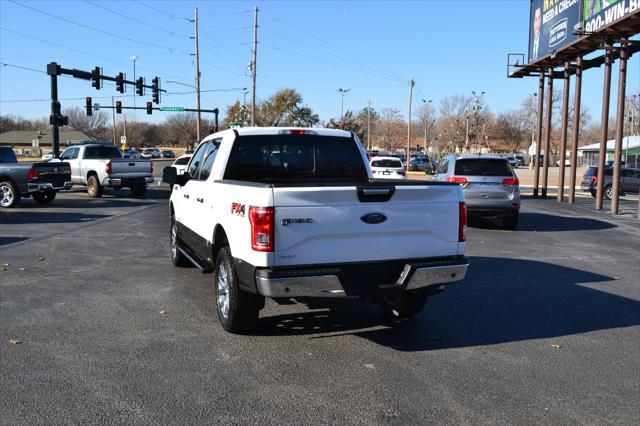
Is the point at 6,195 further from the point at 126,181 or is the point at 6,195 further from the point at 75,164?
the point at 75,164

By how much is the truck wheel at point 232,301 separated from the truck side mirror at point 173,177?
217cm

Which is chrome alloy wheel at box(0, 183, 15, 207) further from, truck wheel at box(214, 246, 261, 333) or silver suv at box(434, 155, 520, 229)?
truck wheel at box(214, 246, 261, 333)

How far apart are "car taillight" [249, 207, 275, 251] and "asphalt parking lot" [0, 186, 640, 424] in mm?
1036

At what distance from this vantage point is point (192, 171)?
8.35m

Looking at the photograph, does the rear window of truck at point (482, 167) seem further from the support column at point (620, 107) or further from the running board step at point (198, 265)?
the running board step at point (198, 265)

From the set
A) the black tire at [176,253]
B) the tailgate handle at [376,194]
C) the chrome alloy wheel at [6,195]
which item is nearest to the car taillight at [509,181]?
the black tire at [176,253]

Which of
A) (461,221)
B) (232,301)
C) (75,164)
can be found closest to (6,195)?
(75,164)

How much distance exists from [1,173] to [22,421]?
51.9 ft

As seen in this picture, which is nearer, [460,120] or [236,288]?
[236,288]

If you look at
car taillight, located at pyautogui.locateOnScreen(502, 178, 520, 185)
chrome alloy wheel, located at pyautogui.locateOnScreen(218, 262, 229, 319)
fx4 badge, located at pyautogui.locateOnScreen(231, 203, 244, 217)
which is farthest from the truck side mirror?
car taillight, located at pyautogui.locateOnScreen(502, 178, 520, 185)

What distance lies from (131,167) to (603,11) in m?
16.9

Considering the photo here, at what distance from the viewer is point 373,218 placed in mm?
5309

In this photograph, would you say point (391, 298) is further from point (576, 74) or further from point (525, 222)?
point (576, 74)

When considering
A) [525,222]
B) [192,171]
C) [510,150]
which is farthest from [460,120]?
[192,171]
